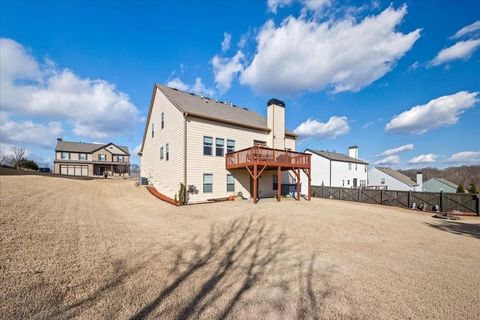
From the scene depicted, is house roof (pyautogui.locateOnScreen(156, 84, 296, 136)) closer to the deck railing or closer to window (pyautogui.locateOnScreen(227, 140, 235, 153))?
window (pyautogui.locateOnScreen(227, 140, 235, 153))

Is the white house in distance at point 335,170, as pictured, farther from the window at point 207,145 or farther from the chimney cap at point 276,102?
the window at point 207,145

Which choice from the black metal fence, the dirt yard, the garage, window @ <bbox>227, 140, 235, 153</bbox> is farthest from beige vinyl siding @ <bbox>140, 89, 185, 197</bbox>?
the garage

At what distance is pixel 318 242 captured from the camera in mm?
6812

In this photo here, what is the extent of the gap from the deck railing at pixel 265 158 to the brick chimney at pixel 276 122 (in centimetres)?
287

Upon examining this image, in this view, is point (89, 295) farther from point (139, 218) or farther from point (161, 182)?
point (161, 182)

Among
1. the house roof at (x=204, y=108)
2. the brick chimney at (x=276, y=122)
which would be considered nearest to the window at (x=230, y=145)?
the house roof at (x=204, y=108)

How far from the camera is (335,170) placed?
31172mm

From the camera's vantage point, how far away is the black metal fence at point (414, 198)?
15570 millimetres

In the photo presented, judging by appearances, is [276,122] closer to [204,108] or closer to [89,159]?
[204,108]

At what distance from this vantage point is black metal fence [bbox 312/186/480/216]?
1557 centimetres

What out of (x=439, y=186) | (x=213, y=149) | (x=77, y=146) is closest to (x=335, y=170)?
(x=213, y=149)

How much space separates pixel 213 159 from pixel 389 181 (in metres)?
36.0

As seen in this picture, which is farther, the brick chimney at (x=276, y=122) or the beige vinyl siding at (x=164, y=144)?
the brick chimney at (x=276, y=122)

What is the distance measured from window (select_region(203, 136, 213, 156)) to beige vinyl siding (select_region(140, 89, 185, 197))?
5.29 ft
